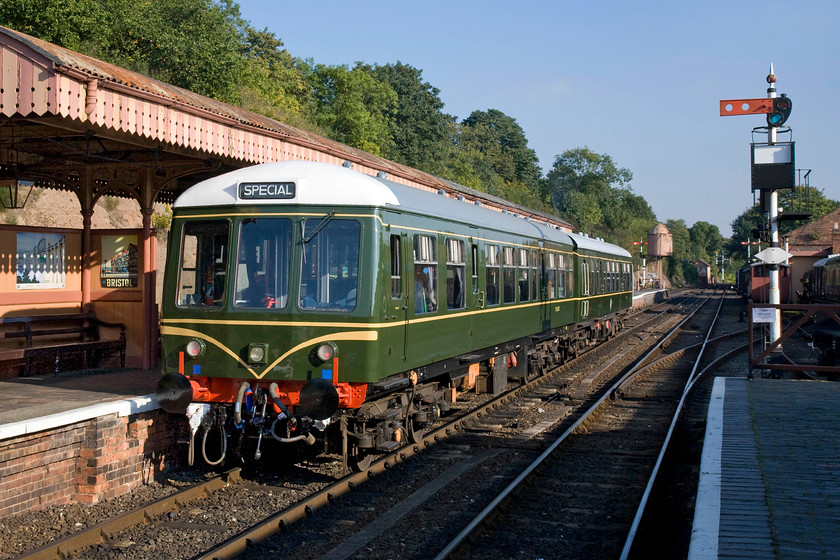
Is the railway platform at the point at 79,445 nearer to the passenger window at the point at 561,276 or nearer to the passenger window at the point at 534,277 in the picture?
the passenger window at the point at 534,277

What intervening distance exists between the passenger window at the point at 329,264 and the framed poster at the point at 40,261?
6.15m

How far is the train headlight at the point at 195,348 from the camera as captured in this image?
27.1 feet

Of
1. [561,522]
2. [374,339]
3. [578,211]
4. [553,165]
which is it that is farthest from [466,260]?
[553,165]

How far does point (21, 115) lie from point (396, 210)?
452 centimetres

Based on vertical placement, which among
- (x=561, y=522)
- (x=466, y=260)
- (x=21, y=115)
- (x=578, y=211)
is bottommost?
(x=561, y=522)

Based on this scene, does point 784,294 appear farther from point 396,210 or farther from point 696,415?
point 396,210

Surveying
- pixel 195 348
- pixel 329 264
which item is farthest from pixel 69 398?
pixel 329 264

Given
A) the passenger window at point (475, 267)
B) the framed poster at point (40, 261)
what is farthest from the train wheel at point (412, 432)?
the framed poster at point (40, 261)

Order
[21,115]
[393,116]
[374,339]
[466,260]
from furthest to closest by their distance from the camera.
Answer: [393,116]
[466,260]
[21,115]
[374,339]

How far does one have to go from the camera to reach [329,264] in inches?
320

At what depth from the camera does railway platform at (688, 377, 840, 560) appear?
18.7ft

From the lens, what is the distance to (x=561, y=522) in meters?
7.49

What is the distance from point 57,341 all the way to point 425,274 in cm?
660

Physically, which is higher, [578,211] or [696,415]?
[578,211]
